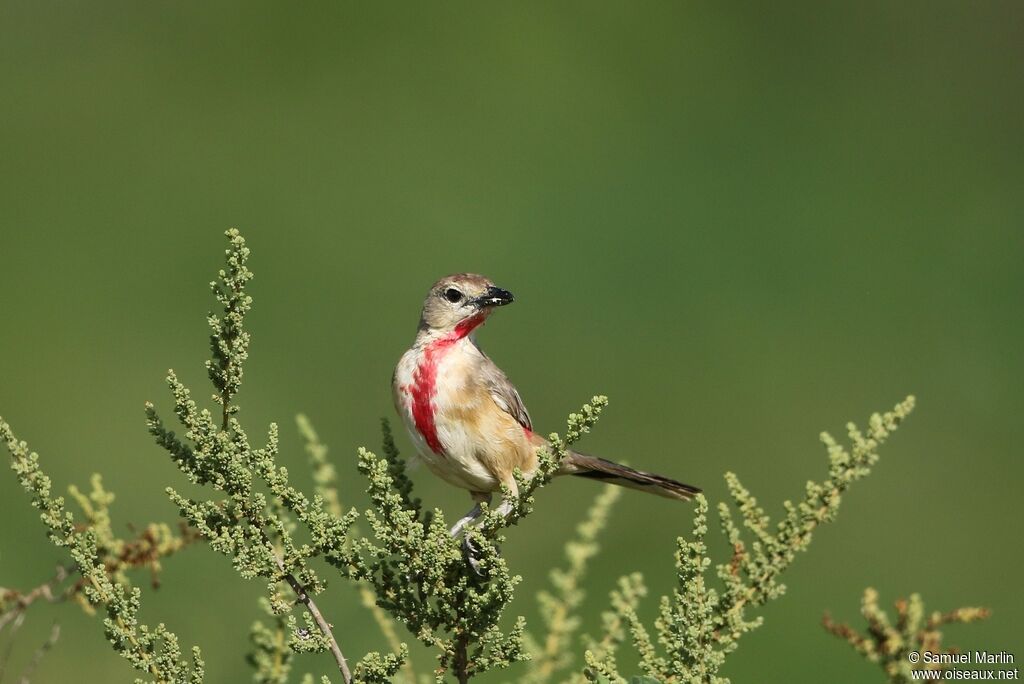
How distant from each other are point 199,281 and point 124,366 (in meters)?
0.65

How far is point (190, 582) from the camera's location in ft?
21.9

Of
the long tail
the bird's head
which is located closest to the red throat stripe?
the bird's head

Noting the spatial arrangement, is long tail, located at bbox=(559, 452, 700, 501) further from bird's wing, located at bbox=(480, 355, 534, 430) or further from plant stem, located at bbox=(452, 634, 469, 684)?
plant stem, located at bbox=(452, 634, 469, 684)

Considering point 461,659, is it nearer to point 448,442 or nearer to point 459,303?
point 448,442

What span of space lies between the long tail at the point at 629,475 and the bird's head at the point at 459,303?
519 mm

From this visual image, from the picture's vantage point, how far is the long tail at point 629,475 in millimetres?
4043

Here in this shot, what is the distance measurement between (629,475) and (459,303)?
721 millimetres

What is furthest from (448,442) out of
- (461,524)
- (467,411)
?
(461,524)

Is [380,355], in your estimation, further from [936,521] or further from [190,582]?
[936,521]

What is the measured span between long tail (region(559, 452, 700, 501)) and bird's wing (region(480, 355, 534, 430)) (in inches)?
8.4

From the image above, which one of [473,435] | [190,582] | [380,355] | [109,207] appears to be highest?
[109,207]

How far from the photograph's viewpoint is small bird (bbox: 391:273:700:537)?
398cm

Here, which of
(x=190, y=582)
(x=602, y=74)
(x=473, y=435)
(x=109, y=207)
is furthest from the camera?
(x=602, y=74)

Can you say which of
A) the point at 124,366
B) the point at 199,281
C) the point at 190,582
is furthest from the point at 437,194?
the point at 190,582
